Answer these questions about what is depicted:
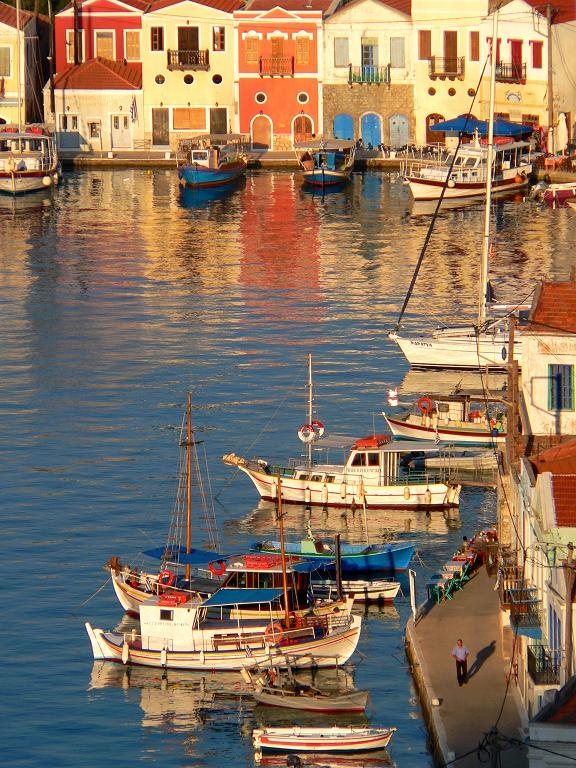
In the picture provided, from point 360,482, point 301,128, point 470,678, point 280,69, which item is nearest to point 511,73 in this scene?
point 301,128

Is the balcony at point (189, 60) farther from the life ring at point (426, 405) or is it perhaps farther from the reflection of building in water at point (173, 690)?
the reflection of building in water at point (173, 690)

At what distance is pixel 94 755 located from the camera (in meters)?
39.6

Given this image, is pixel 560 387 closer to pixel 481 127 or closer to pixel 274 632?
pixel 274 632

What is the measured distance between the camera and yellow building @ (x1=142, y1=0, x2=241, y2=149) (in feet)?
421

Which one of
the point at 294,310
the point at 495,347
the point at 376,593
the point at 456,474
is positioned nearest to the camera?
the point at 376,593

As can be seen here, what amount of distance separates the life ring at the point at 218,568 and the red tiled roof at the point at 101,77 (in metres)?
87.4

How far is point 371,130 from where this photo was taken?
423 feet

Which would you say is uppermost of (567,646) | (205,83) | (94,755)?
(205,83)

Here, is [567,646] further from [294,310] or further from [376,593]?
[294,310]

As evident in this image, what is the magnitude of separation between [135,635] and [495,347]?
29.0 metres

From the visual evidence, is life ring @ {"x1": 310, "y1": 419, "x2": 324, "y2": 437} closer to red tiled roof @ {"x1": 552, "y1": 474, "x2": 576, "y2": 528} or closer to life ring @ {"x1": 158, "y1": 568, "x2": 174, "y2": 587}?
life ring @ {"x1": 158, "y1": 568, "x2": 174, "y2": 587}

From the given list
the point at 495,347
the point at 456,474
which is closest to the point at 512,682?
the point at 456,474

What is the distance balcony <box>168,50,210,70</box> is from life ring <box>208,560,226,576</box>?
8619cm

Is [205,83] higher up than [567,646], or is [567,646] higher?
[205,83]
